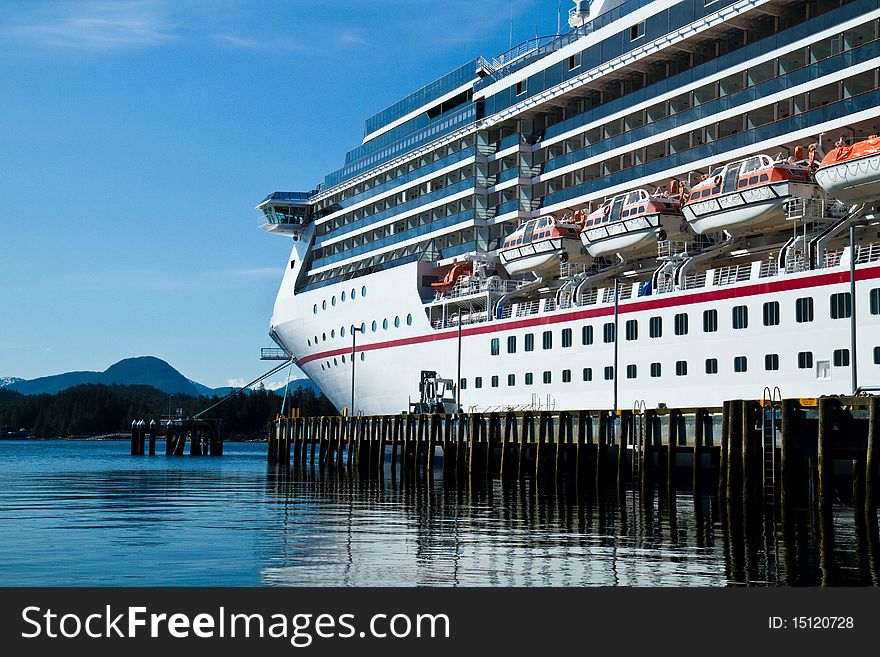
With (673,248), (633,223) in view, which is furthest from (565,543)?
(633,223)

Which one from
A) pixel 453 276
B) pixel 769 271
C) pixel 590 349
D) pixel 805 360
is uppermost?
pixel 453 276

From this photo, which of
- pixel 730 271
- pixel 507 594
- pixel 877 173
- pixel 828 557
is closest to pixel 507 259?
pixel 730 271

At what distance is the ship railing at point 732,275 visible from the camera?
3553 cm

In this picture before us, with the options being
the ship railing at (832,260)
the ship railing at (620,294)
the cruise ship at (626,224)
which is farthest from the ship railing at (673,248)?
the ship railing at (832,260)

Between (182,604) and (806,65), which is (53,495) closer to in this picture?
(182,604)

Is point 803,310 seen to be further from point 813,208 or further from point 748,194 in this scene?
point 748,194

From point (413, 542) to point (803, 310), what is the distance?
16611 millimetres

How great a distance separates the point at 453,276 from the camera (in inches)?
1961

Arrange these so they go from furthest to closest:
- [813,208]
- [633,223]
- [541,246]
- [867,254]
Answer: [541,246]
[633,223]
[813,208]
[867,254]

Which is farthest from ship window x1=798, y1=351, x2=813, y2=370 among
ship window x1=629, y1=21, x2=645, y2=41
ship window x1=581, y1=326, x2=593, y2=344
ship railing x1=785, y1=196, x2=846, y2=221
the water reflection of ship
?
ship window x1=629, y1=21, x2=645, y2=41

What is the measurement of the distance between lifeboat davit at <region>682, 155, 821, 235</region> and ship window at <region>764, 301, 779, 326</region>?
312 centimetres

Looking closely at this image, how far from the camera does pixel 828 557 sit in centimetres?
1859

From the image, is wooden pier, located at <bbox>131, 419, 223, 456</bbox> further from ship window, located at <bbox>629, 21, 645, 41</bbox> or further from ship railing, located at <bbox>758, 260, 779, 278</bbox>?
ship railing, located at <bbox>758, 260, 779, 278</bbox>

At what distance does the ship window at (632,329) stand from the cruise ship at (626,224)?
0.07 metres
